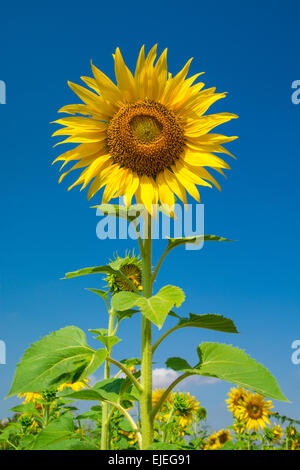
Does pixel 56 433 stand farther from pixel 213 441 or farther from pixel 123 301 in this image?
pixel 213 441

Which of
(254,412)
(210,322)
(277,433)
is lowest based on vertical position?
(277,433)

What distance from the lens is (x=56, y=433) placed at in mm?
3354

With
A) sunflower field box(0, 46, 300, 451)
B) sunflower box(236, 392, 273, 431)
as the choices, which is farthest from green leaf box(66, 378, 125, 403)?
sunflower box(236, 392, 273, 431)

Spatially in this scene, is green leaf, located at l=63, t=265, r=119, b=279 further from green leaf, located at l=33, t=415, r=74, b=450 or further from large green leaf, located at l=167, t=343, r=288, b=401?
green leaf, located at l=33, t=415, r=74, b=450

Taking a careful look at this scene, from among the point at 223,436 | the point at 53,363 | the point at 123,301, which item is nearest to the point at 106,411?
the point at 53,363

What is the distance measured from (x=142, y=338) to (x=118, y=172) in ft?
4.22

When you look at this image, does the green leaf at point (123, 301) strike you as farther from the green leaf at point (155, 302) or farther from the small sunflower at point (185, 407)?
the small sunflower at point (185, 407)

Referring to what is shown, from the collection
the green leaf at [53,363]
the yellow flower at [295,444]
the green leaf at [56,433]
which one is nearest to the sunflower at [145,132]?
the green leaf at [53,363]

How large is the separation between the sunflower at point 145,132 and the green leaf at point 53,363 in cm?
110

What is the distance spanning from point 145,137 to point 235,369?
1.86 metres

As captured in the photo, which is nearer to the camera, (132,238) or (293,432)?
(132,238)

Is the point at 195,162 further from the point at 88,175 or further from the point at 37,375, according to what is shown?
the point at 37,375
